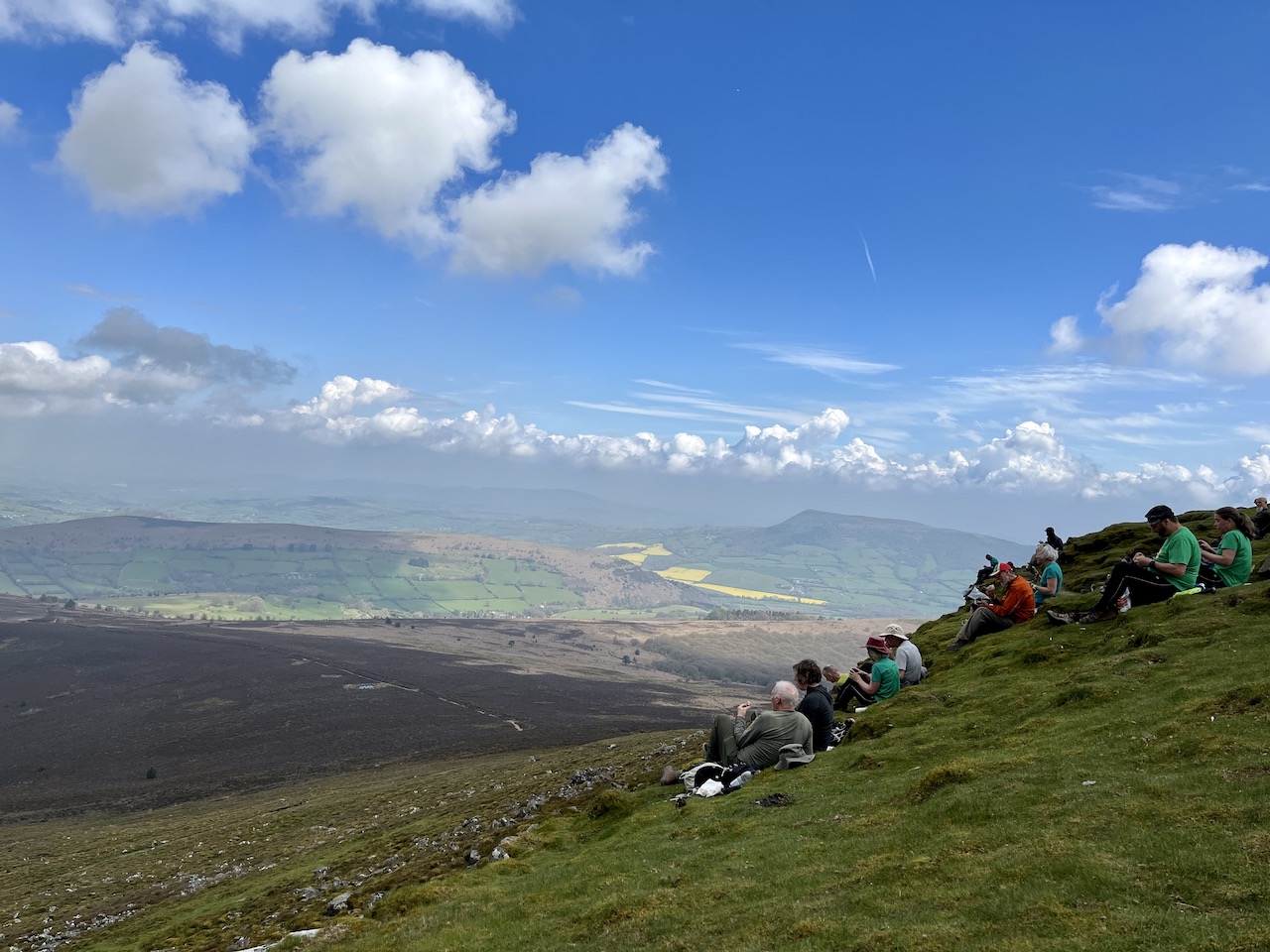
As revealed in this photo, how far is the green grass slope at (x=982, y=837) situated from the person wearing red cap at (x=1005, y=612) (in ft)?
19.5

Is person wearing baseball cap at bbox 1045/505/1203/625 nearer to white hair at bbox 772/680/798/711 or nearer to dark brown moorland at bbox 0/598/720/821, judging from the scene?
white hair at bbox 772/680/798/711

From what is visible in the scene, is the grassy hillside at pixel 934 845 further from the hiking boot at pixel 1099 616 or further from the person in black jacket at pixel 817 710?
the person in black jacket at pixel 817 710

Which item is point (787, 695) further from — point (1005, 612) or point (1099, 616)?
point (1005, 612)

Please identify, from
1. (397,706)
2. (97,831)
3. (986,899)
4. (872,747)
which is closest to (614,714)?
(397,706)

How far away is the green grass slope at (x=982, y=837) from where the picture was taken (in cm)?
977

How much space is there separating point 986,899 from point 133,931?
3076 centimetres

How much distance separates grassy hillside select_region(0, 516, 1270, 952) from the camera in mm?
10008

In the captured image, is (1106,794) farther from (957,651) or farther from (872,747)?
(957,651)

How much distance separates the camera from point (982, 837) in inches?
506

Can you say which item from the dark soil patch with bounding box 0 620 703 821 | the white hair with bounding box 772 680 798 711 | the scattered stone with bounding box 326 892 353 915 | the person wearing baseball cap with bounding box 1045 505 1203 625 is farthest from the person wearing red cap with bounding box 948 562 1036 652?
the dark soil patch with bounding box 0 620 703 821

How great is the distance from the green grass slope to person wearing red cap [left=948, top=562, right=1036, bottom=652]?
5932 millimetres

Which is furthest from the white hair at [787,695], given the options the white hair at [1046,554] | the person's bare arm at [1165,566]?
the white hair at [1046,554]

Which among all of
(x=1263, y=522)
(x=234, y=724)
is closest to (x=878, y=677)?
(x=1263, y=522)

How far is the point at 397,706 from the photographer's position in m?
162
